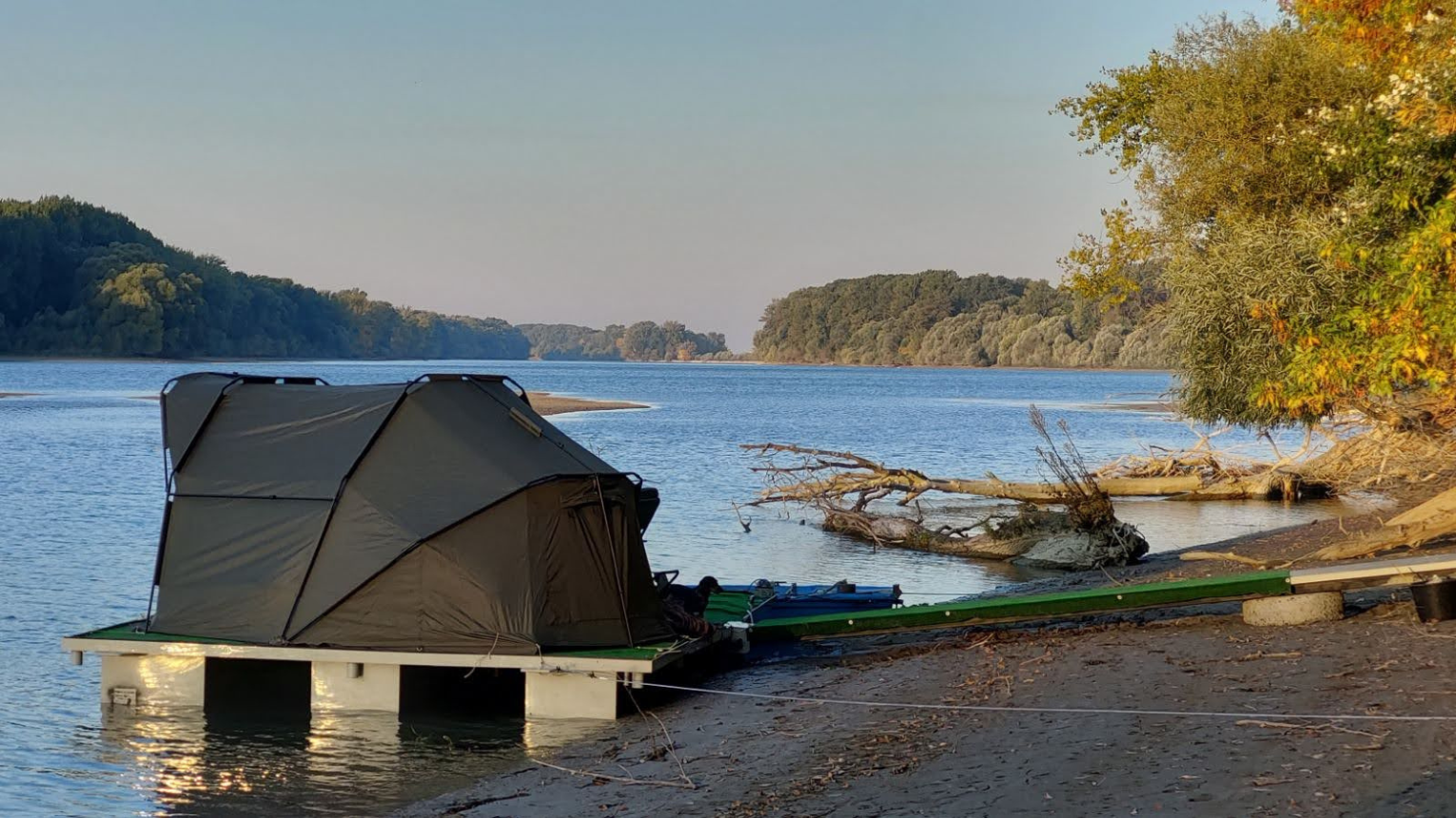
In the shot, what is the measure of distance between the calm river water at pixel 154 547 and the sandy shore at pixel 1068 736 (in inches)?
59.3

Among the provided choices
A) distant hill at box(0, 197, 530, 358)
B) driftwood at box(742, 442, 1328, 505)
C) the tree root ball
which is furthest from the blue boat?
distant hill at box(0, 197, 530, 358)

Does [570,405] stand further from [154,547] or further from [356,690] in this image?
[356,690]

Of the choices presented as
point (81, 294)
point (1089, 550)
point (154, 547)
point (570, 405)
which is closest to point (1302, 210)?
point (1089, 550)

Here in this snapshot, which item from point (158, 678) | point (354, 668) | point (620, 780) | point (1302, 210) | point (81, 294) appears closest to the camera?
point (620, 780)

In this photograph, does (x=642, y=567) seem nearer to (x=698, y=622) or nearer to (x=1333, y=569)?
Answer: (x=698, y=622)

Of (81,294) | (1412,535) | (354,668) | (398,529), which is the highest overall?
(81,294)

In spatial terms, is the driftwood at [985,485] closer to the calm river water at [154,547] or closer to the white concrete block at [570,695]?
the calm river water at [154,547]

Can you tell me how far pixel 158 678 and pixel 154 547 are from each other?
12.2 metres

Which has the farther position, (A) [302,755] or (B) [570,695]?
(B) [570,695]

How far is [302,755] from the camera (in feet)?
38.1

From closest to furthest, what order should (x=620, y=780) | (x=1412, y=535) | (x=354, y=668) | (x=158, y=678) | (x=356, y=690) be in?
(x=620, y=780) < (x=354, y=668) < (x=356, y=690) < (x=158, y=678) < (x=1412, y=535)

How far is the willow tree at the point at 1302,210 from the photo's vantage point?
50.3 feet

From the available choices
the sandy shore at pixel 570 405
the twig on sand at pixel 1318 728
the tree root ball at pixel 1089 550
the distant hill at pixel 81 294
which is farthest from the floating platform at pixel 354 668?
the distant hill at pixel 81 294

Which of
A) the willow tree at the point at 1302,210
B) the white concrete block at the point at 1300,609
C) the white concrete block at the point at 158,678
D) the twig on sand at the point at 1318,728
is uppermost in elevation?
the willow tree at the point at 1302,210
